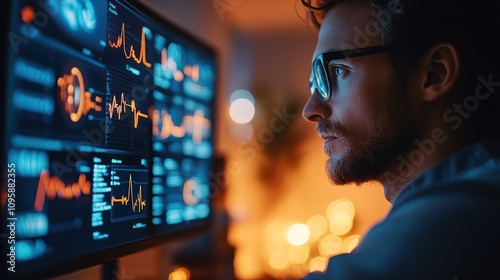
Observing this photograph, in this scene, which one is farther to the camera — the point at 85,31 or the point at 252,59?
the point at 252,59

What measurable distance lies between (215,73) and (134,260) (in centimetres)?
94

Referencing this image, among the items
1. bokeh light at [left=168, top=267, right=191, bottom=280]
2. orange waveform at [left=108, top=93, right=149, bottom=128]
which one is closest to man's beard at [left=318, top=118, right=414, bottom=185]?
orange waveform at [left=108, top=93, right=149, bottom=128]

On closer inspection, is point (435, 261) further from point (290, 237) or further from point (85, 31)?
point (290, 237)

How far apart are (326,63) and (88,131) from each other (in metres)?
0.58

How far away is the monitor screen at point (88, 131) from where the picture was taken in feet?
3.32

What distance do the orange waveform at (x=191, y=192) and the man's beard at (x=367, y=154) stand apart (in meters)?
0.64

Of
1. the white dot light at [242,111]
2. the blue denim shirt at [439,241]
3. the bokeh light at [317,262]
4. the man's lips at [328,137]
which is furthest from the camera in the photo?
the white dot light at [242,111]

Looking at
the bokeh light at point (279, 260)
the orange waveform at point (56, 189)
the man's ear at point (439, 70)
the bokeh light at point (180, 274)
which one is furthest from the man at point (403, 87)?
the bokeh light at point (279, 260)

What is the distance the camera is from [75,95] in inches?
45.5

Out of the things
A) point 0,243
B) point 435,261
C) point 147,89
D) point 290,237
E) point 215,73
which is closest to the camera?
point 435,261

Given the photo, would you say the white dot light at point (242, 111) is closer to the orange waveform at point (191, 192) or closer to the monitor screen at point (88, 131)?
the orange waveform at point (191, 192)

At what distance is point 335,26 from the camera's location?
1.36 meters

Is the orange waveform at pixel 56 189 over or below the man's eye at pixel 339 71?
below

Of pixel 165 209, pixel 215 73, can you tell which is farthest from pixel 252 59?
pixel 165 209
